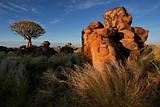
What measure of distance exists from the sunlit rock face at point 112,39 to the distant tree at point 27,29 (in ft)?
96.4

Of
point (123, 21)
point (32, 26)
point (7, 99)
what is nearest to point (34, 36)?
point (32, 26)

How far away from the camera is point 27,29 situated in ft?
126

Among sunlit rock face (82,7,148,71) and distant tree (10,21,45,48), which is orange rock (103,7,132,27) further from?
distant tree (10,21,45,48)

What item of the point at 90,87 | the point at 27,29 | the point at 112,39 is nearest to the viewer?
the point at 90,87

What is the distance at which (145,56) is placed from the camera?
27.7 feet

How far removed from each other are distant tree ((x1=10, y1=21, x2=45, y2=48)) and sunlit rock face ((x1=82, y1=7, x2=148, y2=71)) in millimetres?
29370

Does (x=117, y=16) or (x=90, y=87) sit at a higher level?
(x=117, y=16)

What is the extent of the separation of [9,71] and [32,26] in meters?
31.1

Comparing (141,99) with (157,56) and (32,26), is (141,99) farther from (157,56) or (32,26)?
(32,26)

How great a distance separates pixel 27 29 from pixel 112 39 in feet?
102

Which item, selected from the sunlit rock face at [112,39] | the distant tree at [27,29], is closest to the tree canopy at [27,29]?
the distant tree at [27,29]

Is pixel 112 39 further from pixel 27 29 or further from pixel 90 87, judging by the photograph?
pixel 27 29

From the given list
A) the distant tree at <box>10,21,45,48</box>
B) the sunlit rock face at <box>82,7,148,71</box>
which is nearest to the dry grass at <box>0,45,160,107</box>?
the sunlit rock face at <box>82,7,148,71</box>

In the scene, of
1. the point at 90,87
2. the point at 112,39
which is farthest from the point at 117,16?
the point at 90,87
